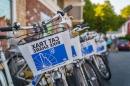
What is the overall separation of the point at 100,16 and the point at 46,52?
7156 cm

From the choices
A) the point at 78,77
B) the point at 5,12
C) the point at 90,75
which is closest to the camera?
the point at 78,77

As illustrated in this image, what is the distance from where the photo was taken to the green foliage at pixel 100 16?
70688 mm

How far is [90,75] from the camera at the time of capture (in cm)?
734

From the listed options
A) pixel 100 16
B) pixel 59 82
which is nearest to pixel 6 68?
pixel 59 82

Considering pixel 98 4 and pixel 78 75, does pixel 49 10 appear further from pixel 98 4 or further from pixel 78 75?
pixel 98 4

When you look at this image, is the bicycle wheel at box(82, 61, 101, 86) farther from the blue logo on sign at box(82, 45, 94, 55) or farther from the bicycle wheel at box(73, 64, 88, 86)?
the blue logo on sign at box(82, 45, 94, 55)

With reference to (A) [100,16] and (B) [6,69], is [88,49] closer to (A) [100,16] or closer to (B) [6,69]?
(B) [6,69]

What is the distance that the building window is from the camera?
8719 mm

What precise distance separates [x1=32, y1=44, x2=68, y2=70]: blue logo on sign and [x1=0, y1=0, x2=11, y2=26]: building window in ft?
9.62

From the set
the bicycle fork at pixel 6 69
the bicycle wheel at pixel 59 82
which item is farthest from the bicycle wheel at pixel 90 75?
the bicycle fork at pixel 6 69

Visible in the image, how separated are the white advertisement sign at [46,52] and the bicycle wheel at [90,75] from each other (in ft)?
4.70

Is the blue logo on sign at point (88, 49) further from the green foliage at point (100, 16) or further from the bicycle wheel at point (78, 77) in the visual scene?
the green foliage at point (100, 16)

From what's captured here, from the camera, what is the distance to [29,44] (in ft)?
18.6

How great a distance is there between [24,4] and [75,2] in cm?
2064
